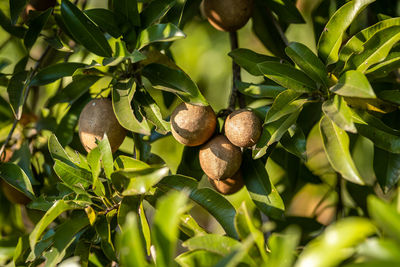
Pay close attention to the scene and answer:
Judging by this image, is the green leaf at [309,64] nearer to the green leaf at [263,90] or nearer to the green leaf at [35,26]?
the green leaf at [263,90]

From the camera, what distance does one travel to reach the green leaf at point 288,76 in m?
0.98

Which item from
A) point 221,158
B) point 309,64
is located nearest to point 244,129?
point 221,158

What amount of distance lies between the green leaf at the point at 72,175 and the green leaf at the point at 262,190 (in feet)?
1.15

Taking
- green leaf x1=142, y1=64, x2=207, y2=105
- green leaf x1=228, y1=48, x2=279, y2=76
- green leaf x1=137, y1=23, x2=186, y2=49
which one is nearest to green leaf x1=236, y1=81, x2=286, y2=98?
green leaf x1=228, y1=48, x2=279, y2=76

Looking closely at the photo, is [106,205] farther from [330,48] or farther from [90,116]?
[330,48]

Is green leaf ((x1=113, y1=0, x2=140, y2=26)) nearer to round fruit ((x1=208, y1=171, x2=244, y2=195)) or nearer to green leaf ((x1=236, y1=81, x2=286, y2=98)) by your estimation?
green leaf ((x1=236, y1=81, x2=286, y2=98))

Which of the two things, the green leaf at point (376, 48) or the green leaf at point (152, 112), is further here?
the green leaf at point (152, 112)

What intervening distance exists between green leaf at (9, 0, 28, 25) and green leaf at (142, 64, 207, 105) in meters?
0.31

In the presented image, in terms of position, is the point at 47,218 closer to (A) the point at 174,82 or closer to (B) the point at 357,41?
(A) the point at 174,82

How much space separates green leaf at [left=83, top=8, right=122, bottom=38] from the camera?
3.61 ft

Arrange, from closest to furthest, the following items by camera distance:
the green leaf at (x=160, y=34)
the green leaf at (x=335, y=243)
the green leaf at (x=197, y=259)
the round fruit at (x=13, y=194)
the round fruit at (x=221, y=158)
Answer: the green leaf at (x=335, y=243), the green leaf at (x=197, y=259), the green leaf at (x=160, y=34), the round fruit at (x=221, y=158), the round fruit at (x=13, y=194)

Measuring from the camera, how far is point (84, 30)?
3.59ft

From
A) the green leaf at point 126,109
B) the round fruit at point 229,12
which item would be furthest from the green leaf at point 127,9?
the round fruit at point 229,12

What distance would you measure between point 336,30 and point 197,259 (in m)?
0.55
